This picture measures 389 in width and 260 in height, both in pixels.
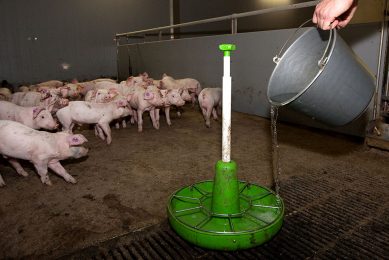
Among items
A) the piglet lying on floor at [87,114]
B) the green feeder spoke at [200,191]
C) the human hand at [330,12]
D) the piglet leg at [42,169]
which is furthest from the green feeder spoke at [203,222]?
the piglet lying on floor at [87,114]

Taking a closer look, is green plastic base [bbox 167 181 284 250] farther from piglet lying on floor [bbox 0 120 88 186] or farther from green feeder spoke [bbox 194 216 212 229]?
piglet lying on floor [bbox 0 120 88 186]

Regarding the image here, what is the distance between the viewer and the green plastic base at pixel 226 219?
78.3 inches

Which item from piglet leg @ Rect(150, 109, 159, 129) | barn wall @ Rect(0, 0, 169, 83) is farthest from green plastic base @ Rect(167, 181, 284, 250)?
barn wall @ Rect(0, 0, 169, 83)

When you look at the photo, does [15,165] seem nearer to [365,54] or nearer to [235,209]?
[235,209]

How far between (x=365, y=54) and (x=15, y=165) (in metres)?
4.39

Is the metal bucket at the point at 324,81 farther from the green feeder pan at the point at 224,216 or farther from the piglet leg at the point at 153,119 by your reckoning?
the piglet leg at the point at 153,119

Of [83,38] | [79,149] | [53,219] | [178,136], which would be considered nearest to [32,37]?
[83,38]

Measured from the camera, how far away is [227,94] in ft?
6.40

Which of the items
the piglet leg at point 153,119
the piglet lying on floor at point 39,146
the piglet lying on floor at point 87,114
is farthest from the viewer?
the piglet leg at point 153,119

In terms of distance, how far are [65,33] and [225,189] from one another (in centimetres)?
1100

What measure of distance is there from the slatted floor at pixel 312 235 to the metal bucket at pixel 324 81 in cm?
75

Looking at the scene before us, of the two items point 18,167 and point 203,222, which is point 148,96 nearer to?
point 18,167

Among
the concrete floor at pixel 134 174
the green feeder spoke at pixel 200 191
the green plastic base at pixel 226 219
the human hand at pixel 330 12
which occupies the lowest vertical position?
the concrete floor at pixel 134 174

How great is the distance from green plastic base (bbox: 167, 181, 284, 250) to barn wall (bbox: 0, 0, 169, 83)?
10.3 m
